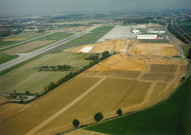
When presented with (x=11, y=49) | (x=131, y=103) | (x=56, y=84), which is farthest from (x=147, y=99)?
(x=11, y=49)

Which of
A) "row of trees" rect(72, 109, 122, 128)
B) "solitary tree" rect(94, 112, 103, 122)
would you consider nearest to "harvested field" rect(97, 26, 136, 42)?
"row of trees" rect(72, 109, 122, 128)

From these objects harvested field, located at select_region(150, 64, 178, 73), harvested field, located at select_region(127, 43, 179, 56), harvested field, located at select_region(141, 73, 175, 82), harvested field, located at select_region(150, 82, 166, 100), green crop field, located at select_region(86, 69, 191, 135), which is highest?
harvested field, located at select_region(127, 43, 179, 56)

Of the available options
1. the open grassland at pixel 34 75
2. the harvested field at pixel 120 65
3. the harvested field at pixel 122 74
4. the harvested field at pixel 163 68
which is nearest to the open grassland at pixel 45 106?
the harvested field at pixel 122 74

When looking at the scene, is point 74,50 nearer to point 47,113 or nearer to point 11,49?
point 11,49

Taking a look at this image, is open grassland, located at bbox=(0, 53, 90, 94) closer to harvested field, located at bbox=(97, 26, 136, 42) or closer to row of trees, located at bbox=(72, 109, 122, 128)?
row of trees, located at bbox=(72, 109, 122, 128)

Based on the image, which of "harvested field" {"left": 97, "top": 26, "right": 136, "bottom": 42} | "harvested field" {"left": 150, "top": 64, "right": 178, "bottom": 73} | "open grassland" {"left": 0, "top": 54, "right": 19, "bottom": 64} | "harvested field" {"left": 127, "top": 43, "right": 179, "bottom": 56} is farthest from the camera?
"harvested field" {"left": 97, "top": 26, "right": 136, "bottom": 42}

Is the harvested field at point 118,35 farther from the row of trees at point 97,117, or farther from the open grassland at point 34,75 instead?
the row of trees at point 97,117

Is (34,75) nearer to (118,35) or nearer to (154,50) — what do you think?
(154,50)

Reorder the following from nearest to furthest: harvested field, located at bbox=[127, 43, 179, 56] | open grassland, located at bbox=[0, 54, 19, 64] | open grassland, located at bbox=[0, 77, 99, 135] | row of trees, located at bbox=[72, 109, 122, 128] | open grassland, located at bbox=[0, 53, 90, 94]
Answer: row of trees, located at bbox=[72, 109, 122, 128], open grassland, located at bbox=[0, 77, 99, 135], open grassland, located at bbox=[0, 53, 90, 94], open grassland, located at bbox=[0, 54, 19, 64], harvested field, located at bbox=[127, 43, 179, 56]
